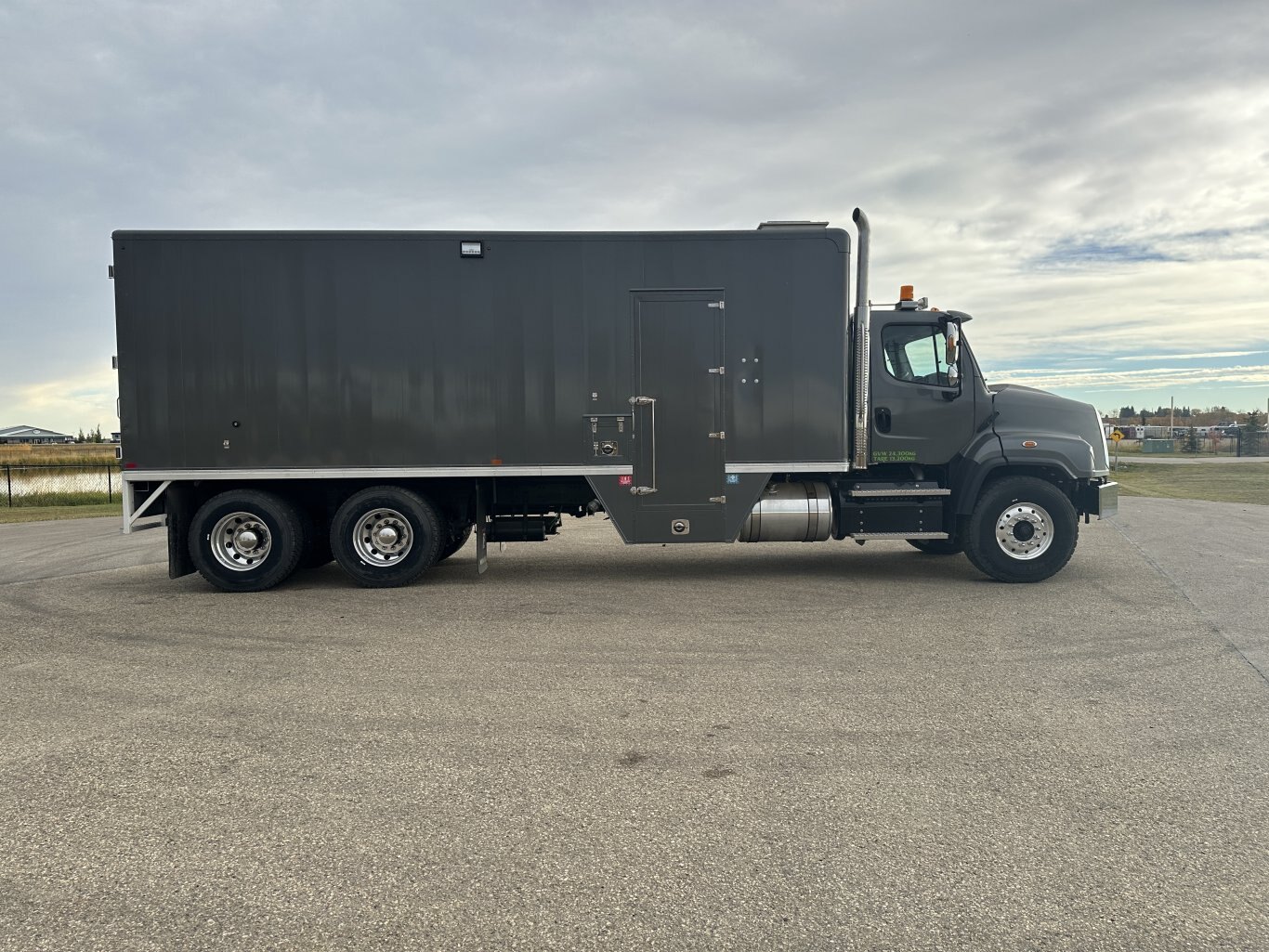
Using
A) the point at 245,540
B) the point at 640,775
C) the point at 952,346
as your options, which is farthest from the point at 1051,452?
the point at 245,540

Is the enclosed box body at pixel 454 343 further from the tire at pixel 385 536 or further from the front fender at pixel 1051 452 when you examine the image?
the front fender at pixel 1051 452

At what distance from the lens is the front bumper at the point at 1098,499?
9.01 meters

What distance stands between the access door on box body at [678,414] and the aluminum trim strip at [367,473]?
36 cm

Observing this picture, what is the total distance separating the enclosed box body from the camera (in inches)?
332

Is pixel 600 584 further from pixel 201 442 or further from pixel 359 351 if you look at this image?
pixel 201 442

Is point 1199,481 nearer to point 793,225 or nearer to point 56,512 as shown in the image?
point 793,225

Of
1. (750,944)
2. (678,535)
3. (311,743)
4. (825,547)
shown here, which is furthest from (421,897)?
(825,547)

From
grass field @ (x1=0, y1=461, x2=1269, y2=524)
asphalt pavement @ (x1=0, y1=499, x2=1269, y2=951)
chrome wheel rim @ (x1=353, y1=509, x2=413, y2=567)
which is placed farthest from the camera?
grass field @ (x1=0, y1=461, x2=1269, y2=524)

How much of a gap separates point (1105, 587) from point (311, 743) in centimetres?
759

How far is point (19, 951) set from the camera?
8.57 feet

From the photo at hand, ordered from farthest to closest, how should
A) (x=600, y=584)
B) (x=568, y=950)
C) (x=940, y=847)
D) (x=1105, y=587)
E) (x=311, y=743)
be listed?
(x=600, y=584)
(x=1105, y=587)
(x=311, y=743)
(x=940, y=847)
(x=568, y=950)

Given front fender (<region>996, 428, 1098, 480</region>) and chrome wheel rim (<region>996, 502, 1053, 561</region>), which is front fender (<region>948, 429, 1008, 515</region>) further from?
chrome wheel rim (<region>996, 502, 1053, 561</region>)

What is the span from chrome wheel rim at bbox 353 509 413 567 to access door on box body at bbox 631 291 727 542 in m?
2.42

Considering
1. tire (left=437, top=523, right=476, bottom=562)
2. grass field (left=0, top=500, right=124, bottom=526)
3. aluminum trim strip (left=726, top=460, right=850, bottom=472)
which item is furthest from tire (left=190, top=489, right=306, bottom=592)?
grass field (left=0, top=500, right=124, bottom=526)
